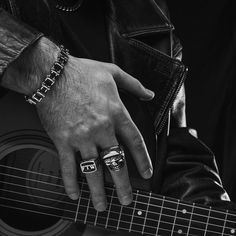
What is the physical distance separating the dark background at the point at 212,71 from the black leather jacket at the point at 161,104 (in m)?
0.39

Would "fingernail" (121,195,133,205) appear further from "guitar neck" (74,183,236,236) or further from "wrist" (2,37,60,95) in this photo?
"wrist" (2,37,60,95)

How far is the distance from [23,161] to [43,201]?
0.10 m

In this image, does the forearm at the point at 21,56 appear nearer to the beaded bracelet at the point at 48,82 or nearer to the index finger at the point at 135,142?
the beaded bracelet at the point at 48,82

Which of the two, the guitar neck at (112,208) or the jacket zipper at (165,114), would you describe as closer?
the guitar neck at (112,208)

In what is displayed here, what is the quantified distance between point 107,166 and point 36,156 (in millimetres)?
183

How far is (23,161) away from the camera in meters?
1.27

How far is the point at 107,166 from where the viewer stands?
46.3 inches

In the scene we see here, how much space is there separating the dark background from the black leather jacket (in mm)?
390

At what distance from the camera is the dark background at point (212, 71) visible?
188 centimetres

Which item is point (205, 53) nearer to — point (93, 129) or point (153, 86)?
point (153, 86)

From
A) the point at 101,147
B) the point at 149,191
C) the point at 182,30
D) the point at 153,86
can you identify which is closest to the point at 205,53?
the point at 182,30

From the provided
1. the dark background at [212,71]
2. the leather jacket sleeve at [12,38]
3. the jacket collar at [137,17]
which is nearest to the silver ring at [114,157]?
the leather jacket sleeve at [12,38]

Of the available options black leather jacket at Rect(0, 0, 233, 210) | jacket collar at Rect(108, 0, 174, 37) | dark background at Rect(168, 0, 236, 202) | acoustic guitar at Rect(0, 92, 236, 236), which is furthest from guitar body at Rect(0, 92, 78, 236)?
dark background at Rect(168, 0, 236, 202)

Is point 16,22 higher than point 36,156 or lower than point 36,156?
higher
